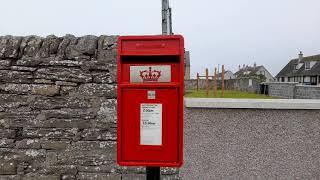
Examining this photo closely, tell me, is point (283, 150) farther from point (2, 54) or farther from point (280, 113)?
point (2, 54)

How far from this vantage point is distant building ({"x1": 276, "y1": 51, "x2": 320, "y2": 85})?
4881 cm

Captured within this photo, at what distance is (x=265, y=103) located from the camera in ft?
12.8

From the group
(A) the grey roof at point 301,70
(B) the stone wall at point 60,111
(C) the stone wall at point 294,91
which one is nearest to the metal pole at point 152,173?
(B) the stone wall at point 60,111

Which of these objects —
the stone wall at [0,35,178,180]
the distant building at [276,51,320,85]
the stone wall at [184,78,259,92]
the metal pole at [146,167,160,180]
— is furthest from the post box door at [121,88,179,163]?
the distant building at [276,51,320,85]

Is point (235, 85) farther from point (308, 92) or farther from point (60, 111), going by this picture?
point (60, 111)

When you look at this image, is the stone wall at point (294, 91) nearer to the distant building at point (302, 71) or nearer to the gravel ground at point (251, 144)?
the gravel ground at point (251, 144)

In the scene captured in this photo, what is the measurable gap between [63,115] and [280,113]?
2.45 m

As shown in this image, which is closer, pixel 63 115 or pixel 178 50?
pixel 178 50

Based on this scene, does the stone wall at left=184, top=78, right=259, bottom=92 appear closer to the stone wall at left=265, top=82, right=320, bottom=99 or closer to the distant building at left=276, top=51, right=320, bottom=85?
the stone wall at left=265, top=82, right=320, bottom=99

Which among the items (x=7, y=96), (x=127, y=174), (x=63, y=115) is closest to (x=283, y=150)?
(x=127, y=174)

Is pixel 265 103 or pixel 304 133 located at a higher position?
pixel 265 103

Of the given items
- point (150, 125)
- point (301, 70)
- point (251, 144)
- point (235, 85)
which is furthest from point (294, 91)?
point (301, 70)

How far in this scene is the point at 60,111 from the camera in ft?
12.9

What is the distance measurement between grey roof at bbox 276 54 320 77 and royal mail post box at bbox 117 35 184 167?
49442 millimetres
